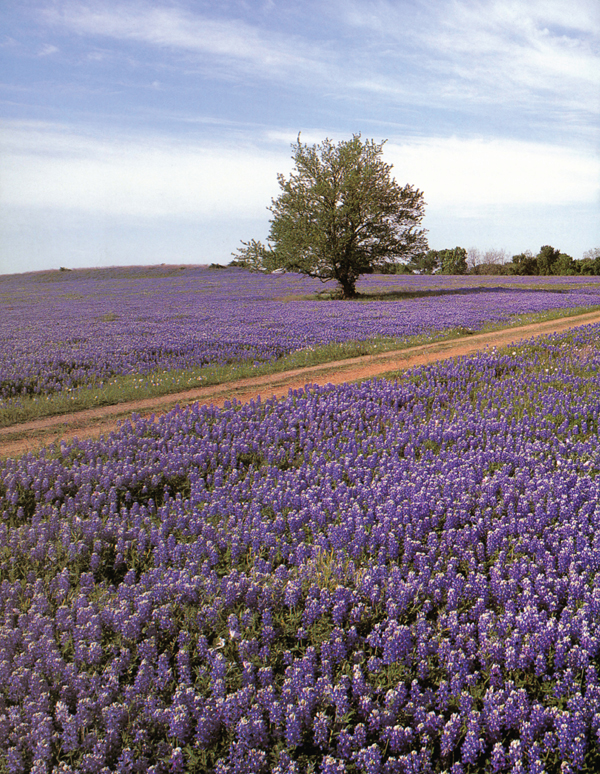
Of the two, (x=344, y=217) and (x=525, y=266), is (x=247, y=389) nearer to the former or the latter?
(x=344, y=217)

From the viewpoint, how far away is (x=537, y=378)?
1119 cm

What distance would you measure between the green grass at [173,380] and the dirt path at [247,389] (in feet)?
0.94

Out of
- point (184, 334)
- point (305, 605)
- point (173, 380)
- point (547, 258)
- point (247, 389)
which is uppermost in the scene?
point (547, 258)

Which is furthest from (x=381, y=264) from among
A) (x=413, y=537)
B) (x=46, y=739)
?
(x=46, y=739)

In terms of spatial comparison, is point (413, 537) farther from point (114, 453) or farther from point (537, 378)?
point (537, 378)

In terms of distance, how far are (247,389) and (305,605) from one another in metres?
8.30

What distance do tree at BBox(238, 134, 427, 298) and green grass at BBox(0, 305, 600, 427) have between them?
19.0 metres

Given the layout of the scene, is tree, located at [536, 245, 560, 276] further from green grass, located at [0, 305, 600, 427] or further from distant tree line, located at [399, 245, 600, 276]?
green grass, located at [0, 305, 600, 427]

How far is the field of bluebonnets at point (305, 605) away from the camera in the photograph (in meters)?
3.06

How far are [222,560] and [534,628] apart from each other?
2.64 meters

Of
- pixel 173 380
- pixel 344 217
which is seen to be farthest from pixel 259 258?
pixel 173 380

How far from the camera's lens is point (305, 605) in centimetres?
420

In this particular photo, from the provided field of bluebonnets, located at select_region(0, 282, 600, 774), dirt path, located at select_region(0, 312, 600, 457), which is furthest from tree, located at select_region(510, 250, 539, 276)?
field of bluebonnets, located at select_region(0, 282, 600, 774)

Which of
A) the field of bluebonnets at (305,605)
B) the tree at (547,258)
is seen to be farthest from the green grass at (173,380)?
the tree at (547,258)
